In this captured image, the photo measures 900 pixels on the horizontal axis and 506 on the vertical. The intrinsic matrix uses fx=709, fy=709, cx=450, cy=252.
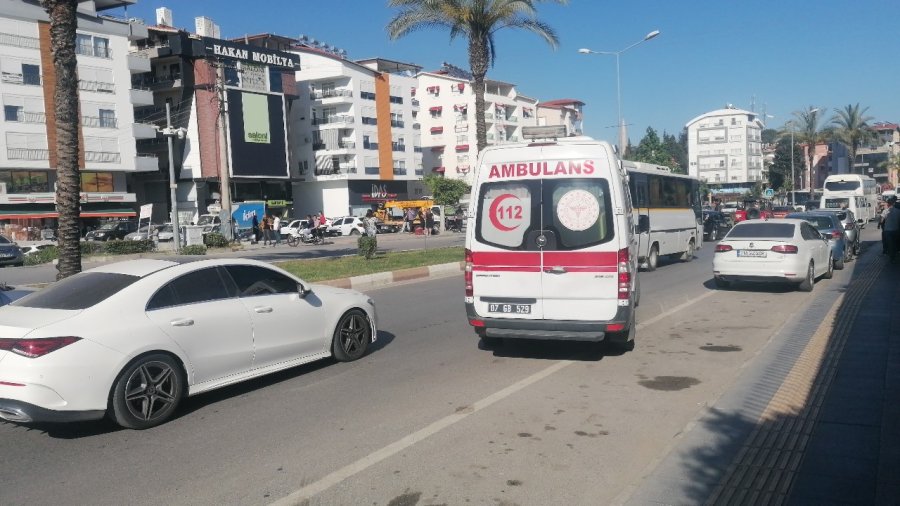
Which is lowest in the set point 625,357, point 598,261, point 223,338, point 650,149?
point 625,357

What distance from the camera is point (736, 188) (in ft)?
341

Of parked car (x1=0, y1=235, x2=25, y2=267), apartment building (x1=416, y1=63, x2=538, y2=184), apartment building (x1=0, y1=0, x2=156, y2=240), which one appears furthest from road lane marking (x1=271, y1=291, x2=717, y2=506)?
apartment building (x1=416, y1=63, x2=538, y2=184)

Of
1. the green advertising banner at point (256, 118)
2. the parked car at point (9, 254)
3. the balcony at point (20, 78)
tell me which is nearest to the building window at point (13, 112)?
the balcony at point (20, 78)

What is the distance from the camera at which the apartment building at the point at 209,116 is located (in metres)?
61.3

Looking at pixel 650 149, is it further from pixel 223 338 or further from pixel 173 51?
pixel 223 338

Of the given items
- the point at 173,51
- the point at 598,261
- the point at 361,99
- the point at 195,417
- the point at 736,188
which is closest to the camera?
the point at 195,417

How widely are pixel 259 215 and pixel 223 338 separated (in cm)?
4614

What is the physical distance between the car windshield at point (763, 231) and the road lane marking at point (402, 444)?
774cm

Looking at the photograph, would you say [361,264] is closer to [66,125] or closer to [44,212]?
[66,125]

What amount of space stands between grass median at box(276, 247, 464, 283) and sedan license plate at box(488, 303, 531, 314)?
9652mm

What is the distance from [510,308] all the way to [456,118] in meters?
80.9

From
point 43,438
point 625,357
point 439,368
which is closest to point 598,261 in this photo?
point 625,357

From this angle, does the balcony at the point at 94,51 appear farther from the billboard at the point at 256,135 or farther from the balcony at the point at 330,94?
the balcony at the point at 330,94

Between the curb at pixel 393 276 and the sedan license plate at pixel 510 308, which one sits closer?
the sedan license plate at pixel 510 308
